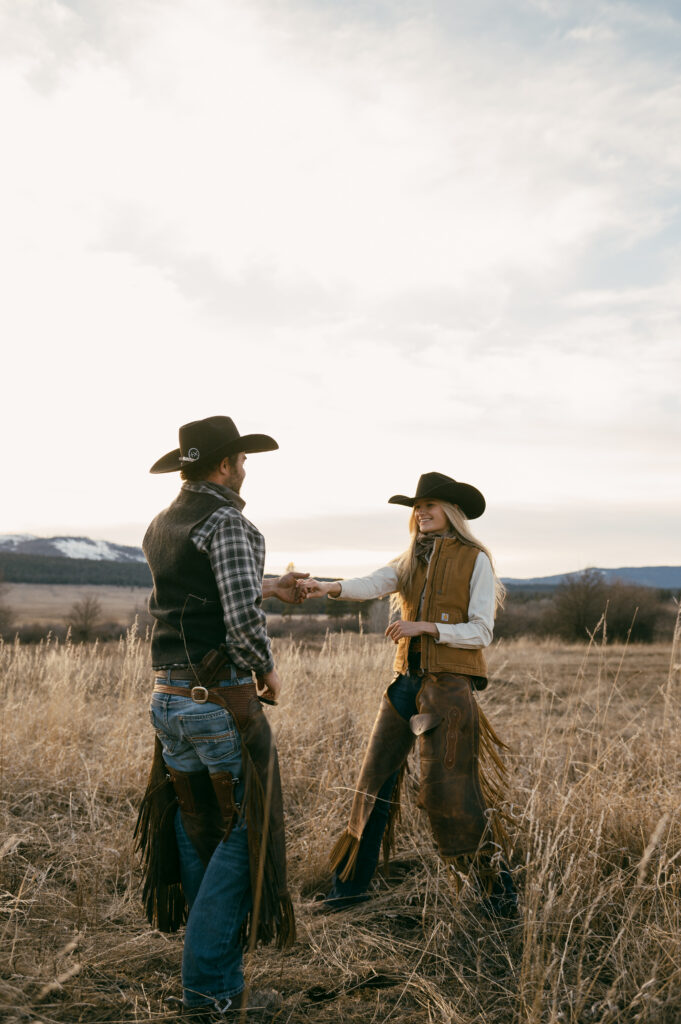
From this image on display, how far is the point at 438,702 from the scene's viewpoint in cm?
354

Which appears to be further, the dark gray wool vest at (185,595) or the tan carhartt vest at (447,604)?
the tan carhartt vest at (447,604)

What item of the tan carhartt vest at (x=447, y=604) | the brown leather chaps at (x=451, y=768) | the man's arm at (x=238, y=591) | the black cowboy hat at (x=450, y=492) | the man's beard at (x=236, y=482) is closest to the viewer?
the man's arm at (x=238, y=591)

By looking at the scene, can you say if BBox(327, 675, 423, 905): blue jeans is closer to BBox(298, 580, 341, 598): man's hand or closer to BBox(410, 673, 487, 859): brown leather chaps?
BBox(410, 673, 487, 859): brown leather chaps

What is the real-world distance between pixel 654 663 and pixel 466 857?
41.1 feet

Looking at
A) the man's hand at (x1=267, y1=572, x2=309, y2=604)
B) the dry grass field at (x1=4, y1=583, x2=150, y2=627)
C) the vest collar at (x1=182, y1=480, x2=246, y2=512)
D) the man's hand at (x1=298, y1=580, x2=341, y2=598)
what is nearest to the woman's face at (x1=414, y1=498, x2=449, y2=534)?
the man's hand at (x1=298, y1=580, x2=341, y2=598)

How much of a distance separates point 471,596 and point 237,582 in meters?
1.48

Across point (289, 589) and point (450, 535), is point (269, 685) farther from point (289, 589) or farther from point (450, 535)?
point (450, 535)

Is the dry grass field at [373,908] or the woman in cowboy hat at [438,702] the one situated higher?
the woman in cowboy hat at [438,702]

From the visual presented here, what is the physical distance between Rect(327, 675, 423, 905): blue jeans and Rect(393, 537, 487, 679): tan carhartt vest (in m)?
0.10

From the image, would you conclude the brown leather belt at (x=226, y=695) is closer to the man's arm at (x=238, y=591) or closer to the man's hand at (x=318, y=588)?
the man's arm at (x=238, y=591)

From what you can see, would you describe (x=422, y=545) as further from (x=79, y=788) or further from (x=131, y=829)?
(x=79, y=788)

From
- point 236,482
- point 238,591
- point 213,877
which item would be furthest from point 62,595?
point 238,591

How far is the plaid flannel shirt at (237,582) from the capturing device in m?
2.61

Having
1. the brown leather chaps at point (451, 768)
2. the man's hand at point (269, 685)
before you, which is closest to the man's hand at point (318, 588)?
the brown leather chaps at point (451, 768)
